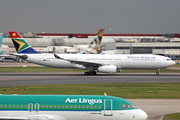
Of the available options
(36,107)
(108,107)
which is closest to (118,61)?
(108,107)

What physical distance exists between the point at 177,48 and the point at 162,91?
400ft

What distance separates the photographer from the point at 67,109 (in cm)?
1736

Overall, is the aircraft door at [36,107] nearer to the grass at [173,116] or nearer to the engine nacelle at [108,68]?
the grass at [173,116]

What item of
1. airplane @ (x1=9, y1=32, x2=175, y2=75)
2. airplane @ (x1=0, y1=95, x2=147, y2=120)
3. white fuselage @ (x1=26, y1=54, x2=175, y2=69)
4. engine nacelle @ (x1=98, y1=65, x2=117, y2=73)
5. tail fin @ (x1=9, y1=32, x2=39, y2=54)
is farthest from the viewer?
tail fin @ (x1=9, y1=32, x2=39, y2=54)

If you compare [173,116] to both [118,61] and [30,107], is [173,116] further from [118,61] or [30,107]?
[118,61]

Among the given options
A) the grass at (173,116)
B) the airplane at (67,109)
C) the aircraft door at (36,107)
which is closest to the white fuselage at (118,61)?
the grass at (173,116)

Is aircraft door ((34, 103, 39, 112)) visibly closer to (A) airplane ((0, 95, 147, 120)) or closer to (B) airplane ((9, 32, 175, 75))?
(A) airplane ((0, 95, 147, 120))

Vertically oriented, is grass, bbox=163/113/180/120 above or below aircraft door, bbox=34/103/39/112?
below

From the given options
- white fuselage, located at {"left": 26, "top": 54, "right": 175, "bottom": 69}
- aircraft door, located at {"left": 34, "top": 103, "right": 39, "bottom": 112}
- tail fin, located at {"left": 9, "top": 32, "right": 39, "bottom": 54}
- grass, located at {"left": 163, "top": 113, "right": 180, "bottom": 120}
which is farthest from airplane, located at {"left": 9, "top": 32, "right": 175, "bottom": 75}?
aircraft door, located at {"left": 34, "top": 103, "right": 39, "bottom": 112}

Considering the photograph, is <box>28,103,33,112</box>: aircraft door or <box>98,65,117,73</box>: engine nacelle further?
<box>98,65,117,73</box>: engine nacelle

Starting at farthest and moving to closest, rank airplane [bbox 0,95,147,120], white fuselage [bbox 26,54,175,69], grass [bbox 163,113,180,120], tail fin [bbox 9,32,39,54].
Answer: tail fin [bbox 9,32,39,54]
white fuselage [bbox 26,54,175,69]
grass [bbox 163,113,180,120]
airplane [bbox 0,95,147,120]

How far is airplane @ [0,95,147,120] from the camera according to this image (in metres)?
17.2

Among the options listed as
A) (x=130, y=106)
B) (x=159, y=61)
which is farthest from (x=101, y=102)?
(x=159, y=61)

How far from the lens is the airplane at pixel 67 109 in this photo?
1722 cm
